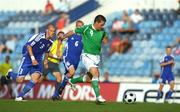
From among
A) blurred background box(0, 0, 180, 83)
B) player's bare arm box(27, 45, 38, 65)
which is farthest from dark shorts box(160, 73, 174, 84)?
player's bare arm box(27, 45, 38, 65)

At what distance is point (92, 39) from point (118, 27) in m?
13.5

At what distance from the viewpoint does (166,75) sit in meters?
23.2

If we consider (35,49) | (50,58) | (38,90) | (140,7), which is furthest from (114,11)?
(35,49)

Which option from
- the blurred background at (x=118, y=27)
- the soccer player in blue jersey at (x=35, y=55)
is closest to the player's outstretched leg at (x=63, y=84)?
the soccer player in blue jersey at (x=35, y=55)

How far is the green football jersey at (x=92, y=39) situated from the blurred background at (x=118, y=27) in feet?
28.8

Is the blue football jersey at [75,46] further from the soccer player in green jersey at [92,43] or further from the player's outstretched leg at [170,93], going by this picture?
the player's outstretched leg at [170,93]

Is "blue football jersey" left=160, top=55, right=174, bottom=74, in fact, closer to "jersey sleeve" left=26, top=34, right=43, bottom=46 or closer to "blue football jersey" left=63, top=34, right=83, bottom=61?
"blue football jersey" left=63, top=34, right=83, bottom=61

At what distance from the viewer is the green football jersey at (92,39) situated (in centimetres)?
1692

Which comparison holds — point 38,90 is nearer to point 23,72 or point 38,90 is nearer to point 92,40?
point 23,72

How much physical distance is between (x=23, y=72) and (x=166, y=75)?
6306 mm

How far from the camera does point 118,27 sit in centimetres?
3038

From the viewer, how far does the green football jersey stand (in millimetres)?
16922

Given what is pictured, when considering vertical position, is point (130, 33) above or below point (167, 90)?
above

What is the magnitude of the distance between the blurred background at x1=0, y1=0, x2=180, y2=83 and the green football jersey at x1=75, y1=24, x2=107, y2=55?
878 cm
